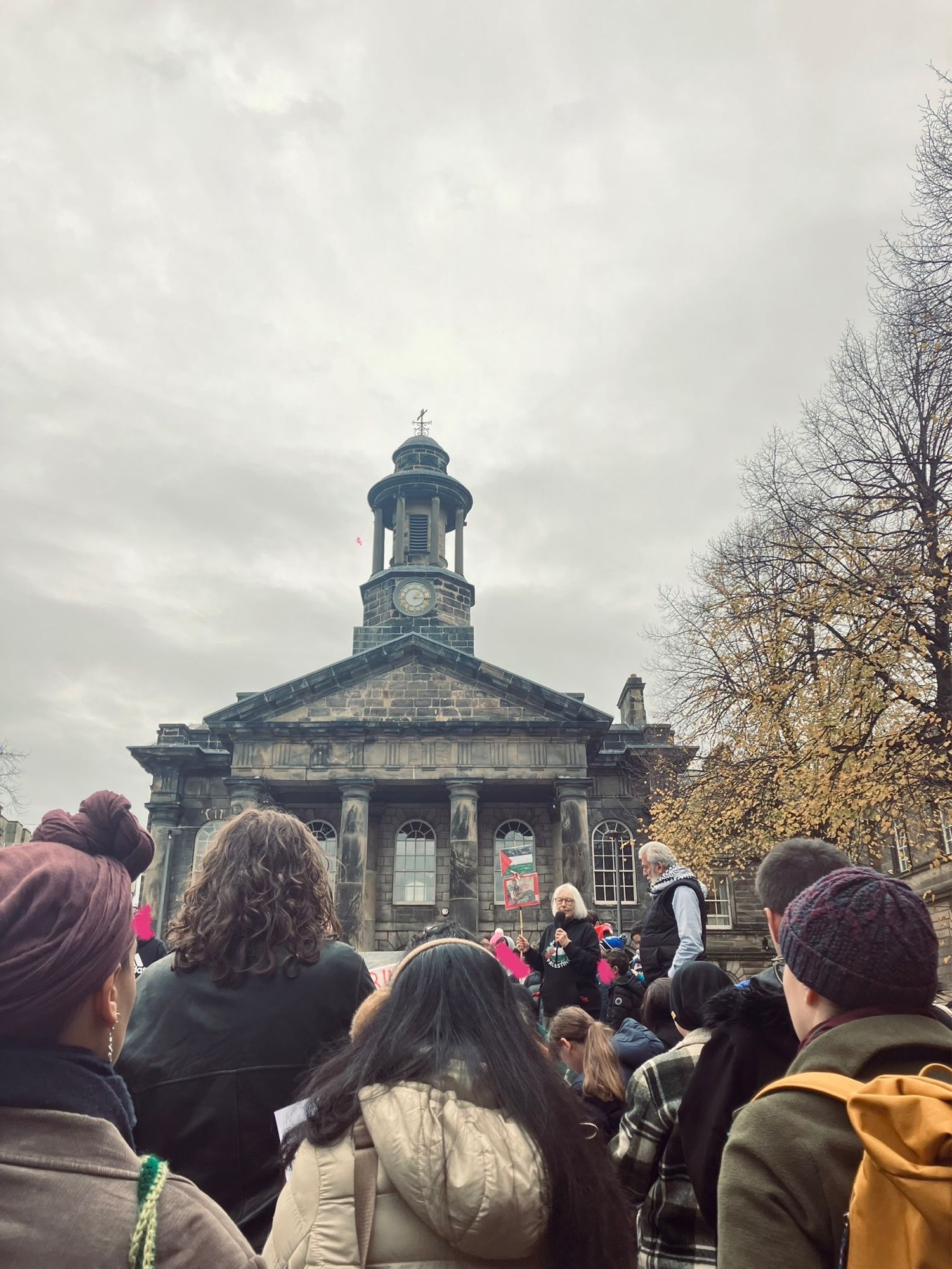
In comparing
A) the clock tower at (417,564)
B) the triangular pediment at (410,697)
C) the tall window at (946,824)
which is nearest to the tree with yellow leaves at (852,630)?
the tall window at (946,824)

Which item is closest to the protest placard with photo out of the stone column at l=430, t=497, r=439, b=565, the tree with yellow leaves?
the tree with yellow leaves

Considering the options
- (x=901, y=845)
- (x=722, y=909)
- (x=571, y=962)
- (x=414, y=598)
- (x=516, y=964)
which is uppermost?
(x=414, y=598)

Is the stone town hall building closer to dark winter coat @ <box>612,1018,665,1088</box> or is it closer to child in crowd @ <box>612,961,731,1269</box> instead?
dark winter coat @ <box>612,1018,665,1088</box>

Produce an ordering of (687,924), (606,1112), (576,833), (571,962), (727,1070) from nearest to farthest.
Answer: (727,1070), (606,1112), (687,924), (571,962), (576,833)

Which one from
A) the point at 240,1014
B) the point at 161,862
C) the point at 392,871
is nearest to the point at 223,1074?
the point at 240,1014

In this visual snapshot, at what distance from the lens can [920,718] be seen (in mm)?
14734

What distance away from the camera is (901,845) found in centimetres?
2114

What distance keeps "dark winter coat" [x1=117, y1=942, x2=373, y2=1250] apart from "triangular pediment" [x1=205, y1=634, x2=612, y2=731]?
24.8 meters

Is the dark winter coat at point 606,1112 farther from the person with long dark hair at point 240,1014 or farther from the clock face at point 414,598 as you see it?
the clock face at point 414,598

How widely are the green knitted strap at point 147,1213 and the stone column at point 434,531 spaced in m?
34.6

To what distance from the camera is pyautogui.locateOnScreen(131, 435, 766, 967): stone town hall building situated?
26922 mm

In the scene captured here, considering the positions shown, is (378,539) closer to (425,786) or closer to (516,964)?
(425,786)

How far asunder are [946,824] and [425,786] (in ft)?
47.6

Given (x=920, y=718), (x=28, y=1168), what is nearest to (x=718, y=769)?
(x=920, y=718)
